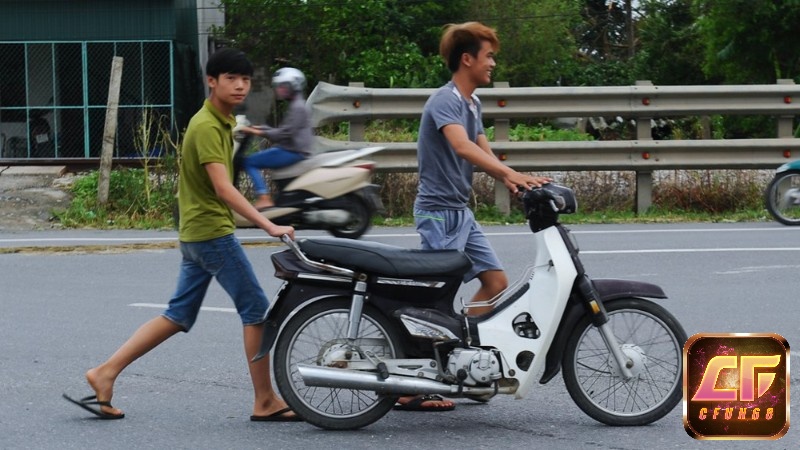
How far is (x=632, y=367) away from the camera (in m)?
6.41

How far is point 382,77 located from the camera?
35438mm

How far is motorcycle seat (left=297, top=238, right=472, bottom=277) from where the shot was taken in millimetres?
6355

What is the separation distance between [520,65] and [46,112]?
20.6m

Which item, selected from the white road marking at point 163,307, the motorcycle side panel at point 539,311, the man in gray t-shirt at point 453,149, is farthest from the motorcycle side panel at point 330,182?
the motorcycle side panel at point 539,311

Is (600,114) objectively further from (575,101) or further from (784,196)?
(784,196)

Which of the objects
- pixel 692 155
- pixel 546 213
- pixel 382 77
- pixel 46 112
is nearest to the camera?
pixel 546 213

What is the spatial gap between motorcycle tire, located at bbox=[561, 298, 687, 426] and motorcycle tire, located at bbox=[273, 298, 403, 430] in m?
0.86

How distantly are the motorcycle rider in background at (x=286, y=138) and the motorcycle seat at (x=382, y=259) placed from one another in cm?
527

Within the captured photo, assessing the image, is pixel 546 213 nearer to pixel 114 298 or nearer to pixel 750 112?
pixel 114 298

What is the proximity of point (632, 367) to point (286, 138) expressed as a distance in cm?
596

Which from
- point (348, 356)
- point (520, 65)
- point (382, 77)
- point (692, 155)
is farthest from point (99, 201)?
point (520, 65)

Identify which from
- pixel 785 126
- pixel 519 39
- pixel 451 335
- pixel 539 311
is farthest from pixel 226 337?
pixel 519 39

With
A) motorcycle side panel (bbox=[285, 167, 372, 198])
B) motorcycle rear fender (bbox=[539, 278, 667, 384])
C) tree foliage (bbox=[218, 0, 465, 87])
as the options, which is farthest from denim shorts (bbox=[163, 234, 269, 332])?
tree foliage (bbox=[218, 0, 465, 87])

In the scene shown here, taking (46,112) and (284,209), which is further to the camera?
(46,112)
